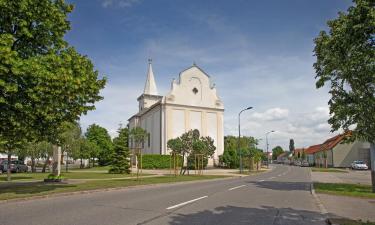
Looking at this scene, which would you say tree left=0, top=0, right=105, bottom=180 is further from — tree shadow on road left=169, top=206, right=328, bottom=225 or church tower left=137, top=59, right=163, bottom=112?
church tower left=137, top=59, right=163, bottom=112

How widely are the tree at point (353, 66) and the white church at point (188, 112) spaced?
4673cm

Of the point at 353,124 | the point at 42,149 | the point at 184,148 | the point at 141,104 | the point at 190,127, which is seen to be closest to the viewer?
the point at 353,124

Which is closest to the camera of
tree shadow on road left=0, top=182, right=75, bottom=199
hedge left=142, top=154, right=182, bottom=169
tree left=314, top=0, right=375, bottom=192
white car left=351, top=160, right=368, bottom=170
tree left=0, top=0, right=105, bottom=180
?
tree left=314, top=0, right=375, bottom=192

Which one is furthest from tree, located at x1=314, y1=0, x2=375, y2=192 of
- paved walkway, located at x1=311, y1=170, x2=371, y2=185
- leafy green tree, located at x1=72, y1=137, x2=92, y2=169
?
leafy green tree, located at x1=72, y1=137, x2=92, y2=169

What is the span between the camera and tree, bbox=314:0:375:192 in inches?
369

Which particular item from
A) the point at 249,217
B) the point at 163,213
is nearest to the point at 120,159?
the point at 163,213

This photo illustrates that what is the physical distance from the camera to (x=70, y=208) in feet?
38.6

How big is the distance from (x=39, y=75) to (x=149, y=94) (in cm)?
7064

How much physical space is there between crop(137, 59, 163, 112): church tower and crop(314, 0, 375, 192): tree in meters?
65.5

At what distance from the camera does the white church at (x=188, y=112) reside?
66.8 m

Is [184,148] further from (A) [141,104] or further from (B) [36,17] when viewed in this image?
(A) [141,104]

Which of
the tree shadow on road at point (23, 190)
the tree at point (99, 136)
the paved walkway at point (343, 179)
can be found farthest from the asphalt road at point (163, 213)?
the tree at point (99, 136)

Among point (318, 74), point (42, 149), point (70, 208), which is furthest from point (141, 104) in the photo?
point (70, 208)

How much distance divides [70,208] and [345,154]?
74.7 metres
